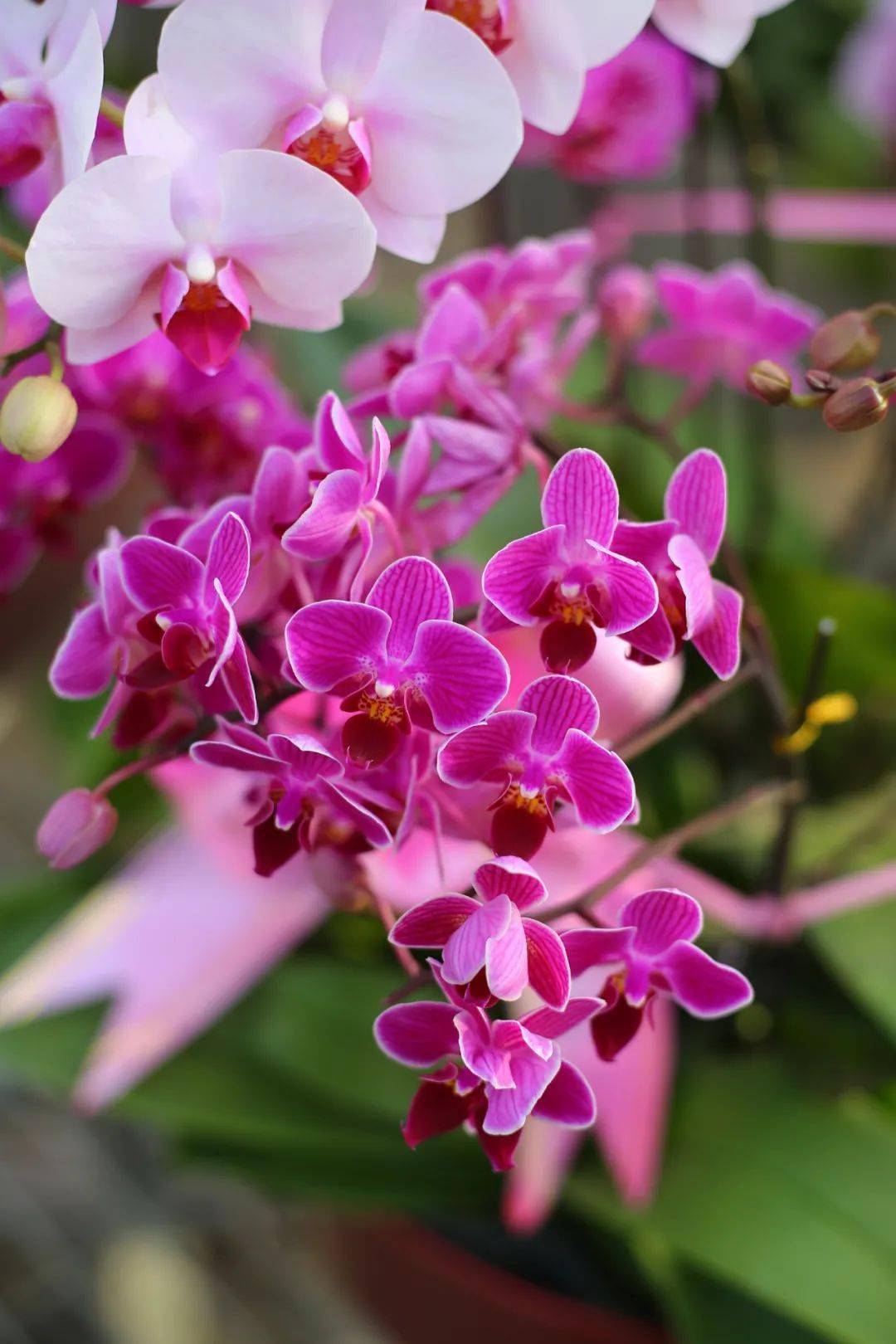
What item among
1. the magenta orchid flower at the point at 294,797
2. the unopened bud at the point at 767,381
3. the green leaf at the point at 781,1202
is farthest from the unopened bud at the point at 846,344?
the green leaf at the point at 781,1202

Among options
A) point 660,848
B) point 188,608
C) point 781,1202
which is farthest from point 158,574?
point 781,1202

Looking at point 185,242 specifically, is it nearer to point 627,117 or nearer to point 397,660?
point 397,660

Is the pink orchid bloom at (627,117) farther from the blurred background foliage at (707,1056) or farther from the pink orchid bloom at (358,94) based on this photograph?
the pink orchid bloom at (358,94)

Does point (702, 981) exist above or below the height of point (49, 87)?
below

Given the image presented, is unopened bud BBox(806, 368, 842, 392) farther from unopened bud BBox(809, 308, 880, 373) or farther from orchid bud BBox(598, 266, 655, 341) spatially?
orchid bud BBox(598, 266, 655, 341)

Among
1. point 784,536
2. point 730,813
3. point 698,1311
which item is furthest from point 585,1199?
point 784,536

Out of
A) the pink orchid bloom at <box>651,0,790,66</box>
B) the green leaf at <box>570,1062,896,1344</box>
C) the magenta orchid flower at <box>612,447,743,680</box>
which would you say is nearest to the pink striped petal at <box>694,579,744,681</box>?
the magenta orchid flower at <box>612,447,743,680</box>

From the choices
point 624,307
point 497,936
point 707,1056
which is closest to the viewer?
point 497,936

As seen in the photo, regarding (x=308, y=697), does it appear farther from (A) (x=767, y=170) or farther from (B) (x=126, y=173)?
(A) (x=767, y=170)
